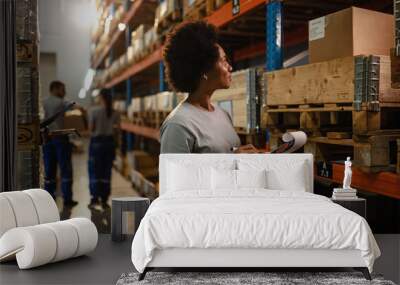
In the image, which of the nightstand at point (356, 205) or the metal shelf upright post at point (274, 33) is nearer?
the nightstand at point (356, 205)

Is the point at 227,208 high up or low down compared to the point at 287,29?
down

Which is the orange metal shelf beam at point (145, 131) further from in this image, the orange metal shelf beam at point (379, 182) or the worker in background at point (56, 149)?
the orange metal shelf beam at point (379, 182)

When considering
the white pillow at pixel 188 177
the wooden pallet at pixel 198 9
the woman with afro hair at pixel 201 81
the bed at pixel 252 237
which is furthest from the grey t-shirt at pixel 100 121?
the bed at pixel 252 237

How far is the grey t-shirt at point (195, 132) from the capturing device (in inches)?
175

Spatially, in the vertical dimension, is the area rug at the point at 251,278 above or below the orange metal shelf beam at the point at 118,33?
below

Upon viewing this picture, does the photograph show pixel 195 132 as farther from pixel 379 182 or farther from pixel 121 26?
pixel 121 26

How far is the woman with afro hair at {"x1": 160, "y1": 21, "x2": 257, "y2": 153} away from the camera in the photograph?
4535 mm

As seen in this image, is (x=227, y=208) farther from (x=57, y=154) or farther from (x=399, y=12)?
(x=57, y=154)

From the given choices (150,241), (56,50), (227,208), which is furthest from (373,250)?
(56,50)

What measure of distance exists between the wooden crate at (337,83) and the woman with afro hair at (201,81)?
0.53 m

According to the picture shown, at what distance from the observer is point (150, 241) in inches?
127

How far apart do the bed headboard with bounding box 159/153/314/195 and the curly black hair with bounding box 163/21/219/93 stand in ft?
2.57

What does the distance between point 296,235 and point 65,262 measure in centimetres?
175

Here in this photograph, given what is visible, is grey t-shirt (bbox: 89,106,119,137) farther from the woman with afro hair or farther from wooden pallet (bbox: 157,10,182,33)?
the woman with afro hair
